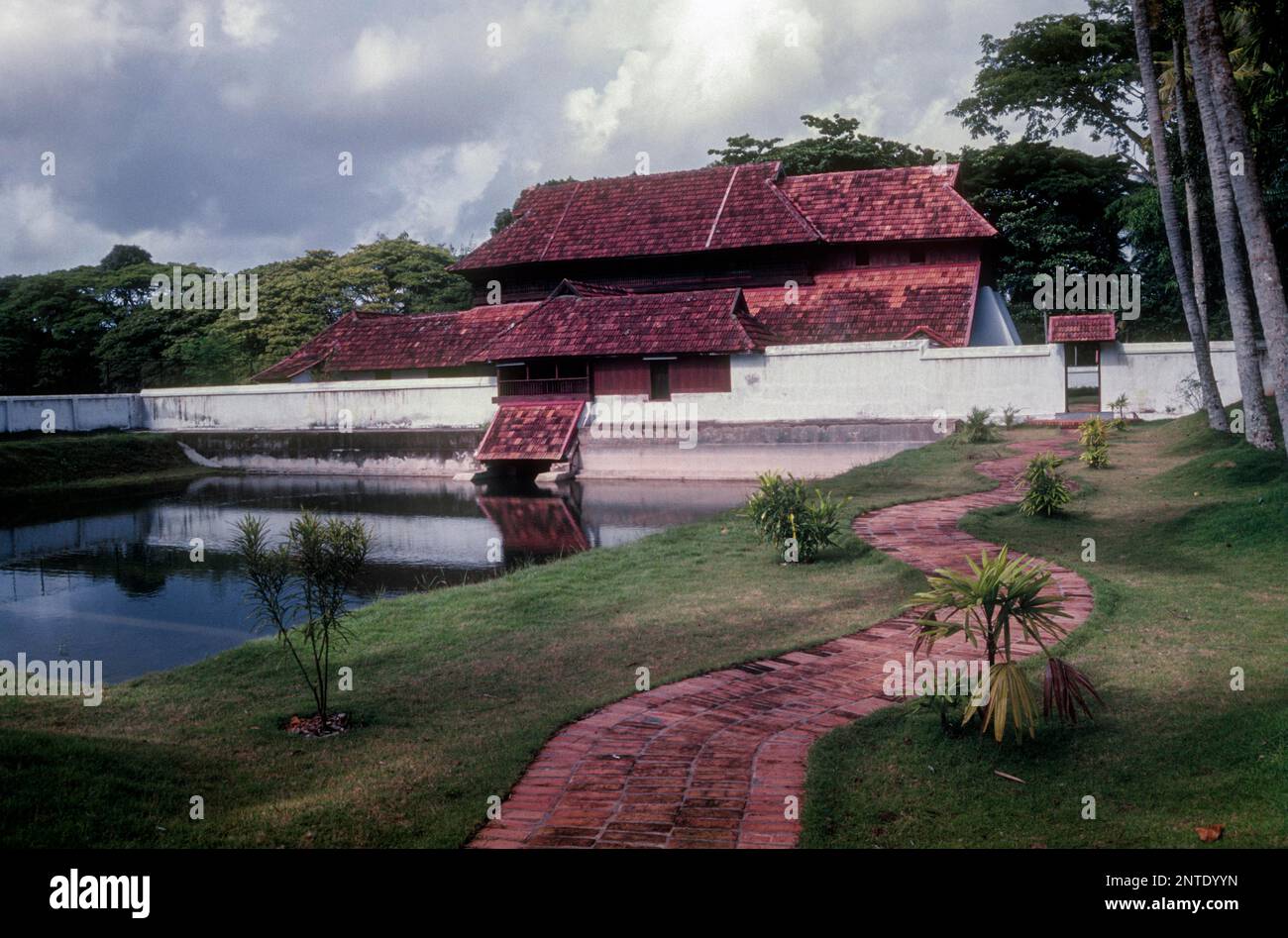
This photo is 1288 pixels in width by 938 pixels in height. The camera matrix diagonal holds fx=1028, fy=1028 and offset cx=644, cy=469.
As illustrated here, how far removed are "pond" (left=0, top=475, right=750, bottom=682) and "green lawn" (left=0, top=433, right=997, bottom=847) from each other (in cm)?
219

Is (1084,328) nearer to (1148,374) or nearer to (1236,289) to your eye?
(1148,374)

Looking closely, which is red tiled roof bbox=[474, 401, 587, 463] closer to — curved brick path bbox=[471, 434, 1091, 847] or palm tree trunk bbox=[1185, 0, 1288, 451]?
palm tree trunk bbox=[1185, 0, 1288, 451]

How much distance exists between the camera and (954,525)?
37.1 ft

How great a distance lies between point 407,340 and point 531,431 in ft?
25.5

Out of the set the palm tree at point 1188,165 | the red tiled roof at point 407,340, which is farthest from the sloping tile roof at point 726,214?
the palm tree at point 1188,165

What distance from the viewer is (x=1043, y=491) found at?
11352 millimetres

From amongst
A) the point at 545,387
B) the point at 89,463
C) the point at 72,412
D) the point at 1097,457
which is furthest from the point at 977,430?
the point at 72,412

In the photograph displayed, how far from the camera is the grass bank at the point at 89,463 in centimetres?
2509
